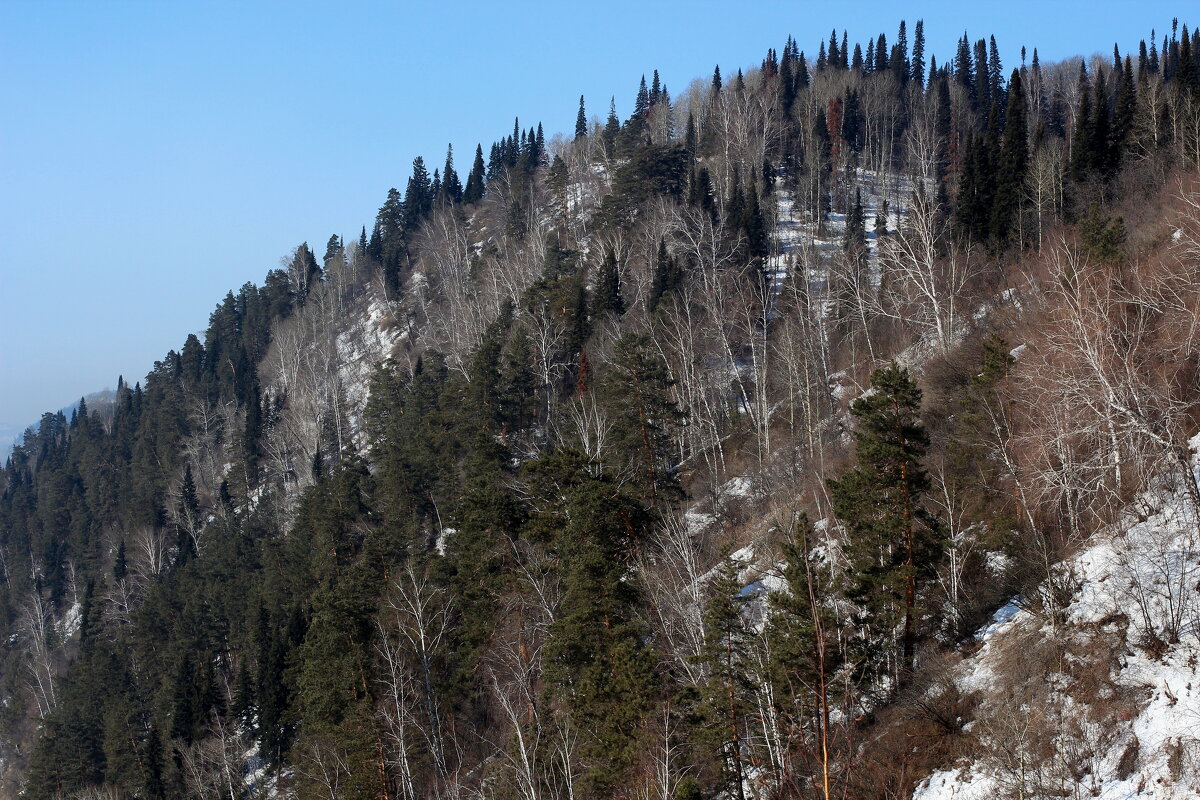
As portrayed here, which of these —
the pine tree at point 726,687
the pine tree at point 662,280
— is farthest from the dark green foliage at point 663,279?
the pine tree at point 726,687

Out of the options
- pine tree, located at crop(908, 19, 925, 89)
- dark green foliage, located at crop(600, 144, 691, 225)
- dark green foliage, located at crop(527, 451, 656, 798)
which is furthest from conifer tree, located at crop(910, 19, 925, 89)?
dark green foliage, located at crop(527, 451, 656, 798)

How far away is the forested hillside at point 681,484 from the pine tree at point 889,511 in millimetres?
112

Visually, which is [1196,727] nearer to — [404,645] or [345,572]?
[404,645]

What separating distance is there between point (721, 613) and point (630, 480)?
14.5 metres

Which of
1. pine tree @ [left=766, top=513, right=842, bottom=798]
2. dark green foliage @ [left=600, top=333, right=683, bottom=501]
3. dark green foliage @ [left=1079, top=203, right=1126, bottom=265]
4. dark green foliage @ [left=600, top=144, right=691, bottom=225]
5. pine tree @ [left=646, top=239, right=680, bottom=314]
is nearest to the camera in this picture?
pine tree @ [left=766, top=513, right=842, bottom=798]

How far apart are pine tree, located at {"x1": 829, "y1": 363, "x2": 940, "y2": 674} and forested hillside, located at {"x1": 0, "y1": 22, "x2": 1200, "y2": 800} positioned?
0.37 feet

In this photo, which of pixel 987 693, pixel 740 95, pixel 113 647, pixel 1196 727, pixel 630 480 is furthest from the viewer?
pixel 740 95

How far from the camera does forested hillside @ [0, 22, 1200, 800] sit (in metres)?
16.7

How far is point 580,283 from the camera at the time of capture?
5856 centimetres

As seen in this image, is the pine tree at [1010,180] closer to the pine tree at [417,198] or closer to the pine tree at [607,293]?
the pine tree at [607,293]

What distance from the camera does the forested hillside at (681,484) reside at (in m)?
16.7

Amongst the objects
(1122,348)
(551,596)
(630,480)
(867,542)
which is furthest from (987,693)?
(630,480)

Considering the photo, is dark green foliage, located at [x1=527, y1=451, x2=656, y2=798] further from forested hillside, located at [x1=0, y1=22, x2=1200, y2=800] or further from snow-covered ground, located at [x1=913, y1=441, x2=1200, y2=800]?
snow-covered ground, located at [x1=913, y1=441, x2=1200, y2=800]

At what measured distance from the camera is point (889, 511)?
19250mm
